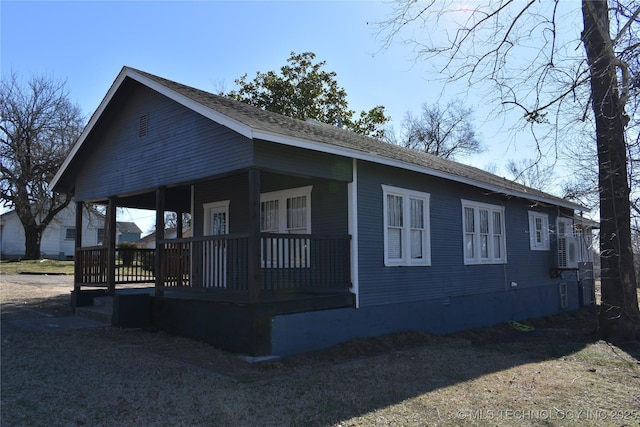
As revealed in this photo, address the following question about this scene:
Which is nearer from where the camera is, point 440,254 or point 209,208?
point 440,254

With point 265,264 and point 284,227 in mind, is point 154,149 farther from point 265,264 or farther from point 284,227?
point 265,264

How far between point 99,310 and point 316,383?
23.3 ft

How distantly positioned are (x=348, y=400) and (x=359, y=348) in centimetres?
316

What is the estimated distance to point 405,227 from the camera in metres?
10.9

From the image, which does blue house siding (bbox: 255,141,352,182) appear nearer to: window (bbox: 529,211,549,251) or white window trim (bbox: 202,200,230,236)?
white window trim (bbox: 202,200,230,236)

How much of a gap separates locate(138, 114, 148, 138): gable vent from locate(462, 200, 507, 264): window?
26.4 ft

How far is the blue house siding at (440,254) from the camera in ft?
32.6

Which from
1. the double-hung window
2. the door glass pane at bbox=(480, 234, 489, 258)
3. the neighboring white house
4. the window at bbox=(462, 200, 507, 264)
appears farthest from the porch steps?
the neighboring white house

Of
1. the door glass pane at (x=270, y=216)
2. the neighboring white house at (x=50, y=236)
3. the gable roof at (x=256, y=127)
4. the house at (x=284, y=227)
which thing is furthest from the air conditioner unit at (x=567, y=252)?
the neighboring white house at (x=50, y=236)

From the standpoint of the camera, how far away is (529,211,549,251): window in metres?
16.0

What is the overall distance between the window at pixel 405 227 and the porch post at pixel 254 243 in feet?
10.5

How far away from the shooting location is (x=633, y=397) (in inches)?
256

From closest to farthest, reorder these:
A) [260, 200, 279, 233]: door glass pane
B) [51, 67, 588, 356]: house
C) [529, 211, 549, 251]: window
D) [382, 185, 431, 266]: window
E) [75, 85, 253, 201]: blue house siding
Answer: [51, 67, 588, 356]: house
[75, 85, 253, 201]: blue house siding
[382, 185, 431, 266]: window
[260, 200, 279, 233]: door glass pane
[529, 211, 549, 251]: window

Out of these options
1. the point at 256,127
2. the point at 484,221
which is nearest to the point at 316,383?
the point at 256,127
